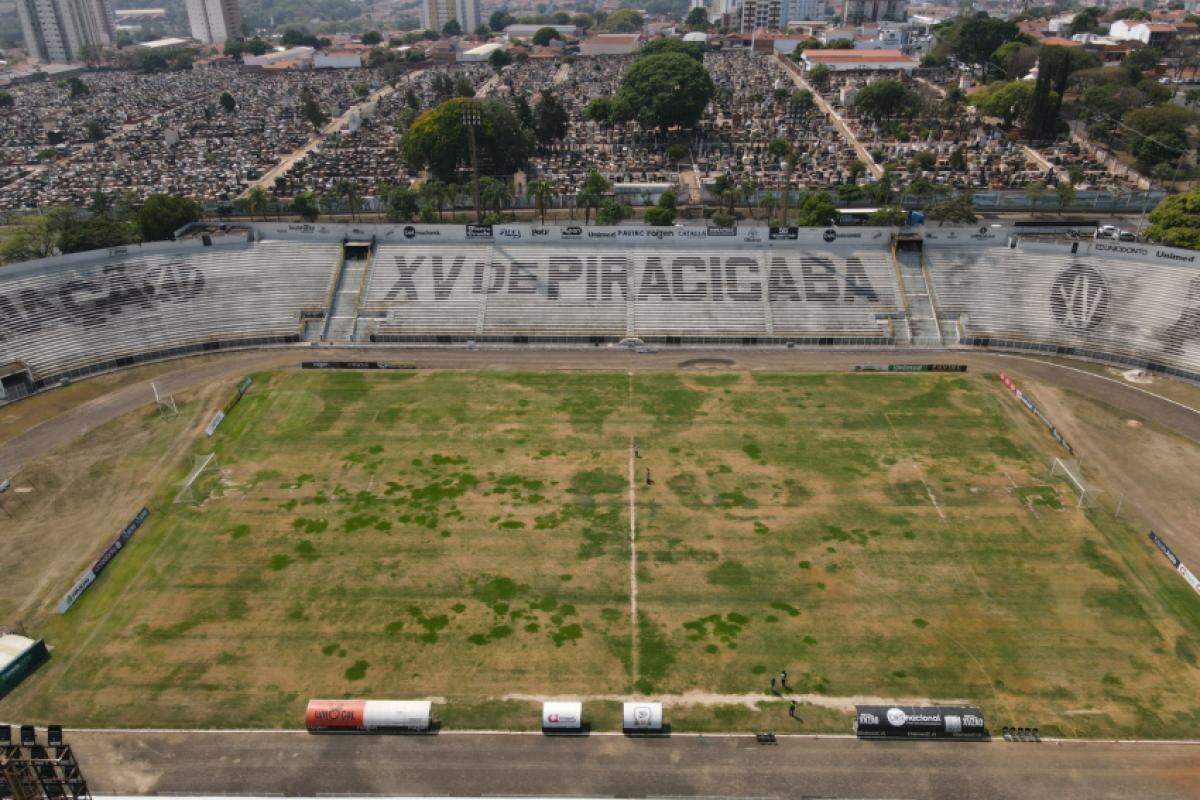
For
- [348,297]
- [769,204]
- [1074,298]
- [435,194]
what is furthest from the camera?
[769,204]

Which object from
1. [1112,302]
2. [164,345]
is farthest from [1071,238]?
[164,345]

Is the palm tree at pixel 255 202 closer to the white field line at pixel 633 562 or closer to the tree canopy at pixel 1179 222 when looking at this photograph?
→ the white field line at pixel 633 562

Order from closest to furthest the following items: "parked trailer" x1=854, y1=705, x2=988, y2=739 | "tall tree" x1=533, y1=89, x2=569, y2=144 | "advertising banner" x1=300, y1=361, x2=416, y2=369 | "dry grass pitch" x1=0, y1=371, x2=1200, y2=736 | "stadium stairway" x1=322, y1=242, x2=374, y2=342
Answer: "parked trailer" x1=854, y1=705, x2=988, y2=739, "dry grass pitch" x1=0, y1=371, x2=1200, y2=736, "advertising banner" x1=300, y1=361, x2=416, y2=369, "stadium stairway" x1=322, y1=242, x2=374, y2=342, "tall tree" x1=533, y1=89, x2=569, y2=144

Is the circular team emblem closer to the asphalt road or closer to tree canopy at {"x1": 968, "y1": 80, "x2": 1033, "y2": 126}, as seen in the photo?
the asphalt road

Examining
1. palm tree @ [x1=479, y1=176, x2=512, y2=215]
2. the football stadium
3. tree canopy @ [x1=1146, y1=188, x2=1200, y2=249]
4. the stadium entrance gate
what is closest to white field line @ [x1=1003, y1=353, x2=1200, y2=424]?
the football stadium

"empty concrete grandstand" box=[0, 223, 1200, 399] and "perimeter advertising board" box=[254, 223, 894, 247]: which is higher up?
→ "perimeter advertising board" box=[254, 223, 894, 247]

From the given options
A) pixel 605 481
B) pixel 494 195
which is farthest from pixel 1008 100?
pixel 605 481

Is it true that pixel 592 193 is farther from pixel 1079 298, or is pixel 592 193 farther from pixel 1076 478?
pixel 1076 478
